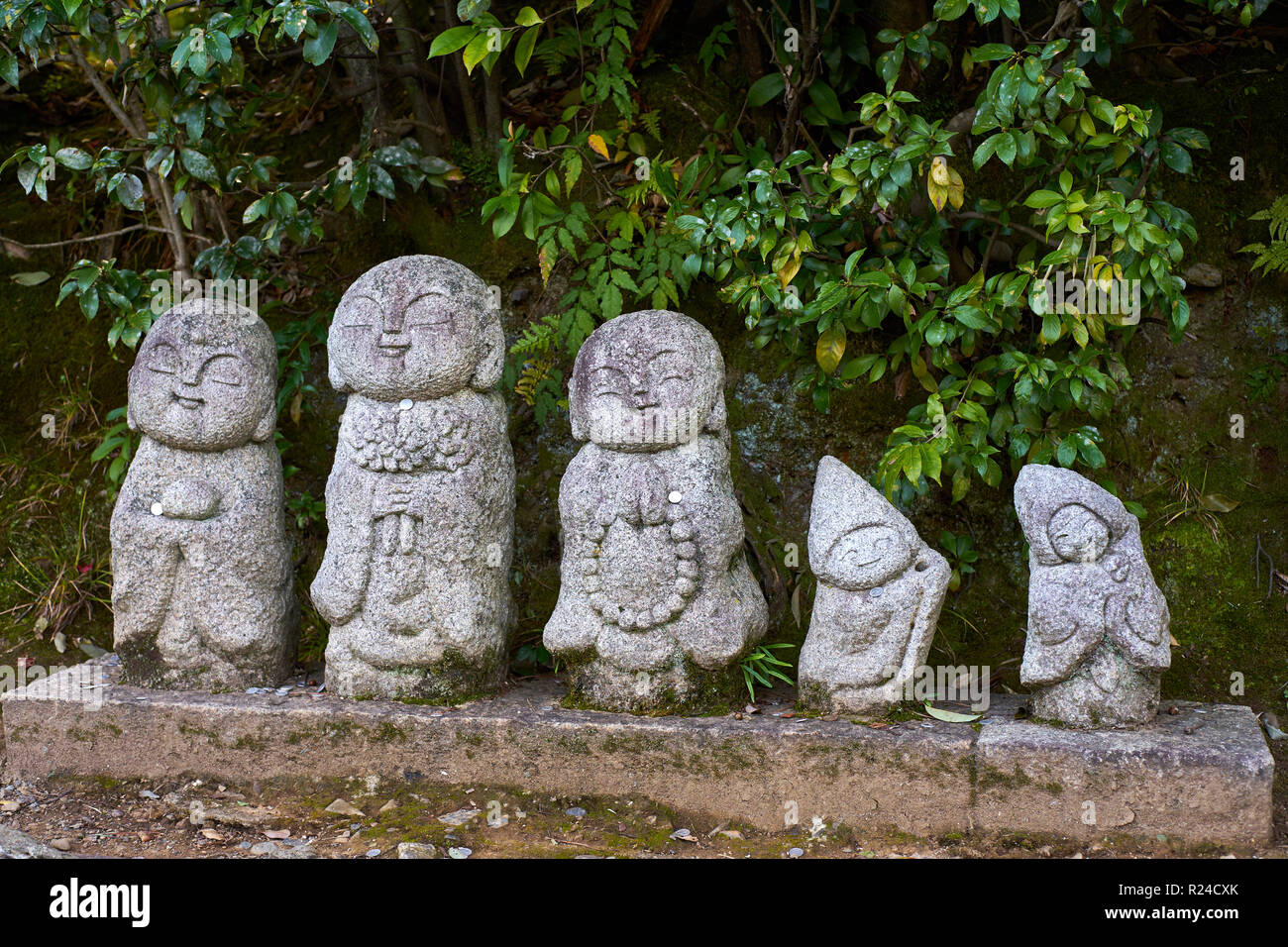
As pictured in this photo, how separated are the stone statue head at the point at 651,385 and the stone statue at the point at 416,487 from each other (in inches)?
17.2

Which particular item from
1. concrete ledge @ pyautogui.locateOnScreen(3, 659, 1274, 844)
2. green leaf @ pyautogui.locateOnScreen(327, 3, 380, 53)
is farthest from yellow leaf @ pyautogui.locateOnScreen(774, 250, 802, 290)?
green leaf @ pyautogui.locateOnScreen(327, 3, 380, 53)

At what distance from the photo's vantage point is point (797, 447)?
5695mm

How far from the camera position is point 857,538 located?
4344 millimetres

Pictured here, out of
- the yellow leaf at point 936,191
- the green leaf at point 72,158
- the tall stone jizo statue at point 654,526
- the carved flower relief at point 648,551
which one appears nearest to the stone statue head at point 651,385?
the tall stone jizo statue at point 654,526

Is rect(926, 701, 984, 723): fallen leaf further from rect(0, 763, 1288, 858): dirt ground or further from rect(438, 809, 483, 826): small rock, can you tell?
rect(438, 809, 483, 826): small rock

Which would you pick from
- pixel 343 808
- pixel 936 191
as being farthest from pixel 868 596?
pixel 343 808

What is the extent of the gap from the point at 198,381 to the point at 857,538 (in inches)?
94.3

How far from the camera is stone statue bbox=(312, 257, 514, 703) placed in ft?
15.0

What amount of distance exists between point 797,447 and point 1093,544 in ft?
5.72

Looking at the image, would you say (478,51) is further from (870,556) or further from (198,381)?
(870,556)

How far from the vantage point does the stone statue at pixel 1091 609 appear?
4148 millimetres
